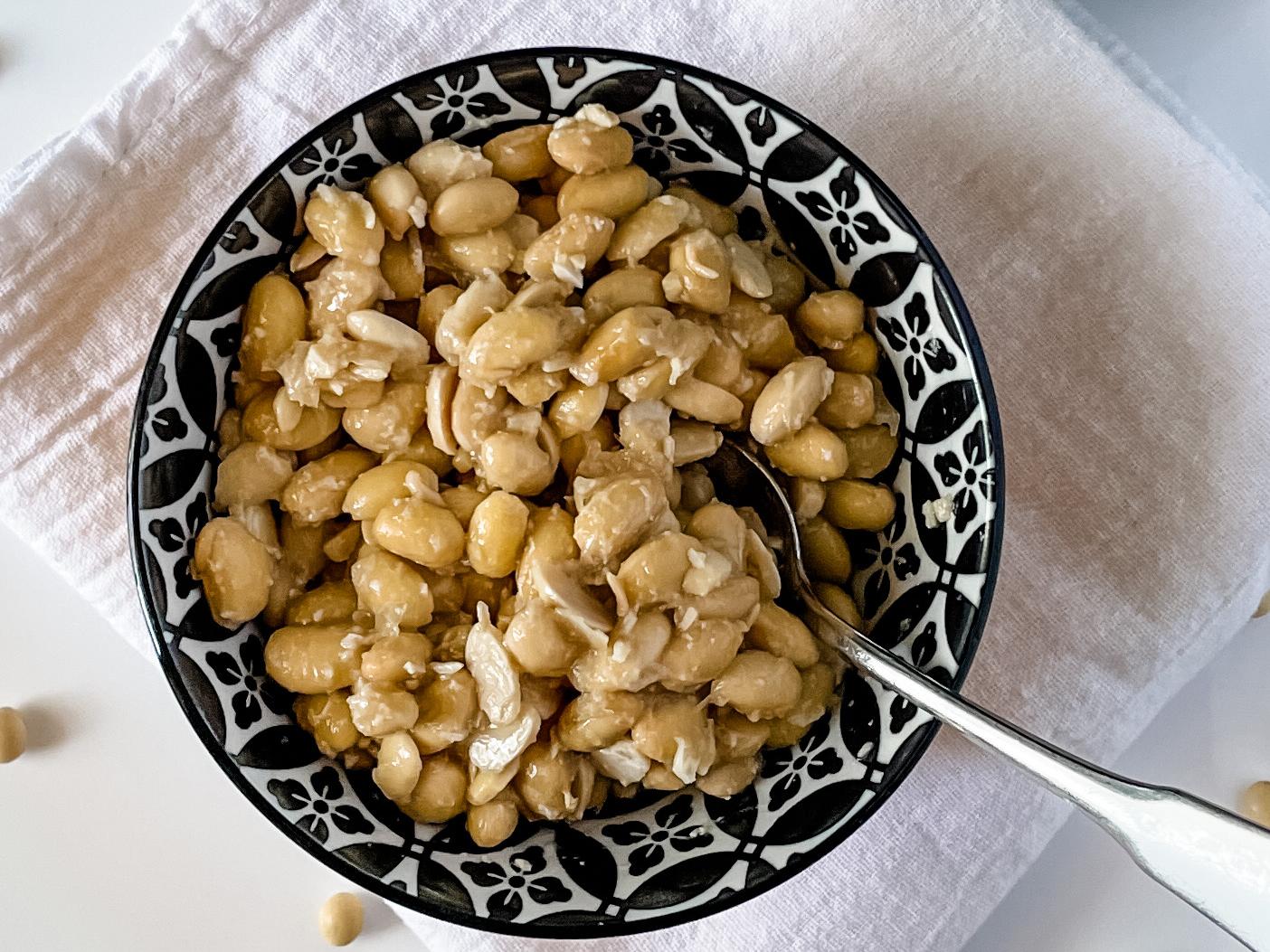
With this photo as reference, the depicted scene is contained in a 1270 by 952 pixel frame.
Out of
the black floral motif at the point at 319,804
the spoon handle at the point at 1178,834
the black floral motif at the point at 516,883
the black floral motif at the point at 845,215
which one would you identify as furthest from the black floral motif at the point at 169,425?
the spoon handle at the point at 1178,834

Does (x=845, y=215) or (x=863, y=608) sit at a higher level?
(x=845, y=215)

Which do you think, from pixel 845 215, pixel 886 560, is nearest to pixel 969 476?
pixel 886 560

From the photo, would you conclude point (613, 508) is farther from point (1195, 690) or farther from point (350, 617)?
point (1195, 690)

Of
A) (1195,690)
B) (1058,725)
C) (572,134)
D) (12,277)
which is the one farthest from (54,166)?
(1195,690)

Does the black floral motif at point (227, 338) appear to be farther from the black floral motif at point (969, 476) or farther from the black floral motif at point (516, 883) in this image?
the black floral motif at point (969, 476)

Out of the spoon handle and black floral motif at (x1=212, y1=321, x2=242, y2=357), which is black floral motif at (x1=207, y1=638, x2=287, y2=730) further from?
the spoon handle

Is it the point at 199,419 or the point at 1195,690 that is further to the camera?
the point at 1195,690

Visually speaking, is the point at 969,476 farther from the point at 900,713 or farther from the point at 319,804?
the point at 319,804
